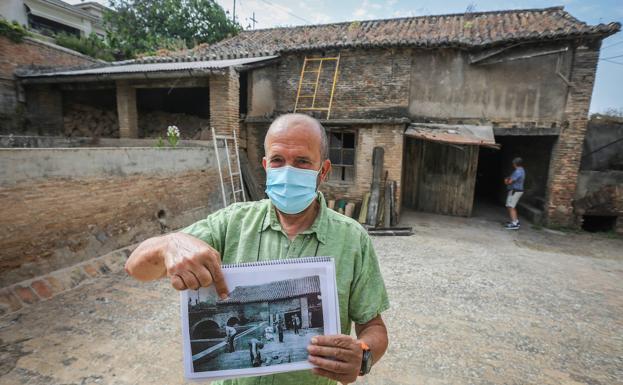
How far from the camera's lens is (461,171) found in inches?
395

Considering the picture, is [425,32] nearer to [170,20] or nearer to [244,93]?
[244,93]

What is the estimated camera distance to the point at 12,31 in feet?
32.0

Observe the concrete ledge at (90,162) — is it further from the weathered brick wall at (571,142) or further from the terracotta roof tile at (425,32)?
the weathered brick wall at (571,142)

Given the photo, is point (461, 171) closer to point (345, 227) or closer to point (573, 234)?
point (573, 234)

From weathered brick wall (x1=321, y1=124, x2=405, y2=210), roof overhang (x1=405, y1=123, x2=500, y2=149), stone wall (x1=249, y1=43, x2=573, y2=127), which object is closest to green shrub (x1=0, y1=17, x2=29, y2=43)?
stone wall (x1=249, y1=43, x2=573, y2=127)

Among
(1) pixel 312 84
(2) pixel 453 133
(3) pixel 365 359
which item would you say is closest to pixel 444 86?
(2) pixel 453 133

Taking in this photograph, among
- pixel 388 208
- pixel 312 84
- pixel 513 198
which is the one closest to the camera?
pixel 388 208

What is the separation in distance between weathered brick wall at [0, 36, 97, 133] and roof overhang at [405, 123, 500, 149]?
42.3 ft

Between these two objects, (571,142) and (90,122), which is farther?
(90,122)

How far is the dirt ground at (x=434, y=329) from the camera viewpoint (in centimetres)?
302

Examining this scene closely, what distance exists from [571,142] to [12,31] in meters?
17.4

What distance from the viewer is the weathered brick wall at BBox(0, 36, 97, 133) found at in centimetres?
982

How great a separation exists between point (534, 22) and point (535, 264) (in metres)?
7.85

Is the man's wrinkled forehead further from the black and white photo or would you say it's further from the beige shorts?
the beige shorts
